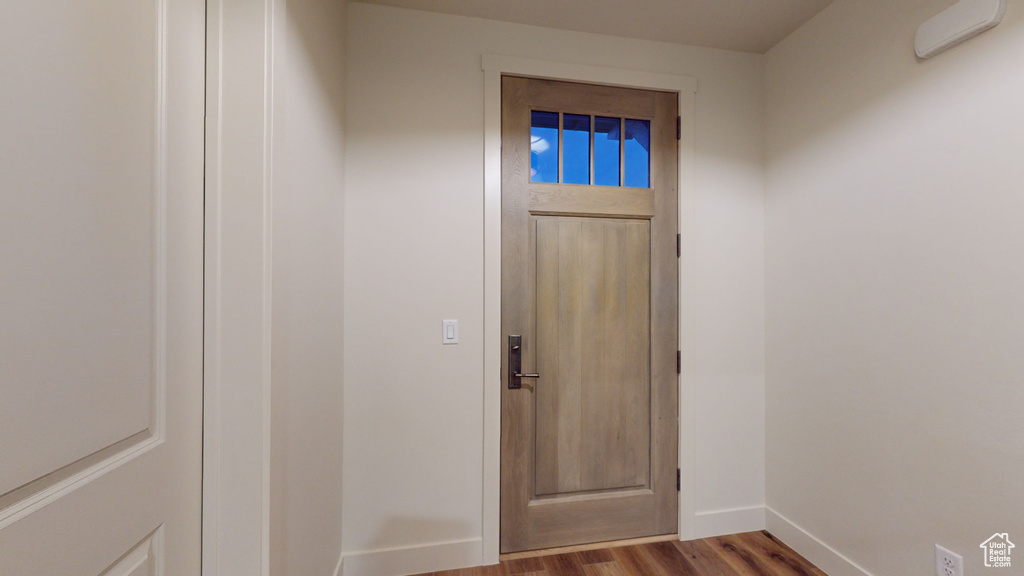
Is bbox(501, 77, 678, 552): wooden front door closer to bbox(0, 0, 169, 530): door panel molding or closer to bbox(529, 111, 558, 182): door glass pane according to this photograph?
bbox(529, 111, 558, 182): door glass pane

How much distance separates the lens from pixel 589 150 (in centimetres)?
209

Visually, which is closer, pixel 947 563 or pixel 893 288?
pixel 947 563

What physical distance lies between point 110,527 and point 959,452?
2.36 meters

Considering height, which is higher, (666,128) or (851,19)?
(851,19)

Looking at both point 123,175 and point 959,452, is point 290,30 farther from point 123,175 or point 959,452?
point 959,452

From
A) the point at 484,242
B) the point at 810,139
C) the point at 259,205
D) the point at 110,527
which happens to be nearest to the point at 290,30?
the point at 259,205

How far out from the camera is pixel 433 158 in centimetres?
192

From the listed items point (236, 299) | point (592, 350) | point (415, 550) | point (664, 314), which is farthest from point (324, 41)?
point (415, 550)

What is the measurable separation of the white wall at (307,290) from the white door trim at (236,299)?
0.04 meters

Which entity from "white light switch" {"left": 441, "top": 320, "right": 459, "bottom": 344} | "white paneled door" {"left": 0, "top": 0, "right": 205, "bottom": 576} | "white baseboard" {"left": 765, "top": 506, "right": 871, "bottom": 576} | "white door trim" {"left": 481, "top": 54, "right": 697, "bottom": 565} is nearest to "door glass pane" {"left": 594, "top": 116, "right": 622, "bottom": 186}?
"white door trim" {"left": 481, "top": 54, "right": 697, "bottom": 565}

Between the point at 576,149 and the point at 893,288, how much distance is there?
145cm

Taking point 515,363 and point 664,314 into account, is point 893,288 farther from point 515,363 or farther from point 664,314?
point 515,363

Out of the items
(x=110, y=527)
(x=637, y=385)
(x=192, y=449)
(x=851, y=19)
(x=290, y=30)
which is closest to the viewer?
(x=110, y=527)

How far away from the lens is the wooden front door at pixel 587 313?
1.98 meters
